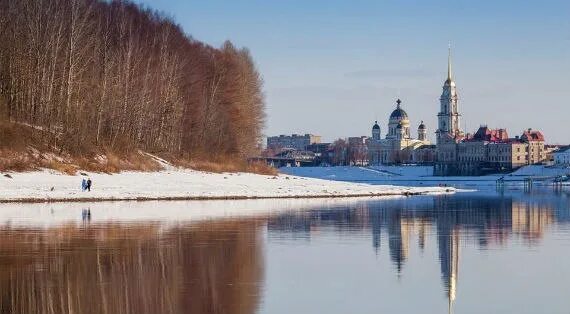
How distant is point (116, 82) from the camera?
70.4m

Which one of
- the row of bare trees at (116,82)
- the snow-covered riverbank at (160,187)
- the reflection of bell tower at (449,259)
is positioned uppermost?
the row of bare trees at (116,82)

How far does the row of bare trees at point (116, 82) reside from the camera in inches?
2437

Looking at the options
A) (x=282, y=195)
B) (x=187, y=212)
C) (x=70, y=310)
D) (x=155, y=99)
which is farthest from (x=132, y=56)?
(x=70, y=310)

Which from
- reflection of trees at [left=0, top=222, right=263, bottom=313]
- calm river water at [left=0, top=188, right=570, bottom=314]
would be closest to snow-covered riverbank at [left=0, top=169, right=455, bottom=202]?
calm river water at [left=0, top=188, right=570, bottom=314]

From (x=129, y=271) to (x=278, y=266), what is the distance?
9.90 feet

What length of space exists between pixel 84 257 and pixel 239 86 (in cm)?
7842

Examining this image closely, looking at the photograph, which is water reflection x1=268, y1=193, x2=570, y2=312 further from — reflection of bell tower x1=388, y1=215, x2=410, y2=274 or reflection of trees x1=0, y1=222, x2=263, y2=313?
reflection of trees x1=0, y1=222, x2=263, y2=313

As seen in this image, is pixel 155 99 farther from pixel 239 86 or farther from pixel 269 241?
pixel 269 241

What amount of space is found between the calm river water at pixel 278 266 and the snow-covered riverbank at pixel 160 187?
14264 mm

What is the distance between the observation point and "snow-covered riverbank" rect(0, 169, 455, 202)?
48.5 metres

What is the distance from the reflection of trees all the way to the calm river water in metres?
0.03

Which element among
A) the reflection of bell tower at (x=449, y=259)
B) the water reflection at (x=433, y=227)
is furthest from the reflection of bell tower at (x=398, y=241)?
the reflection of bell tower at (x=449, y=259)

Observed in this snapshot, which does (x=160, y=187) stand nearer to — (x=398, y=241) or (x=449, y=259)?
(x=398, y=241)

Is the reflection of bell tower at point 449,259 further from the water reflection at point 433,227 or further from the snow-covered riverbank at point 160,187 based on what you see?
the snow-covered riverbank at point 160,187
